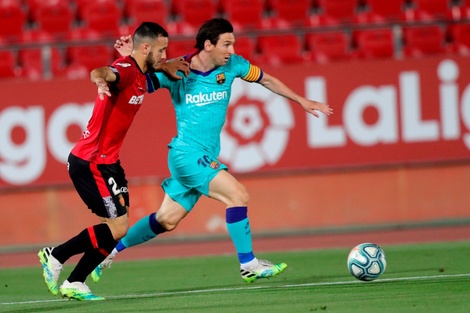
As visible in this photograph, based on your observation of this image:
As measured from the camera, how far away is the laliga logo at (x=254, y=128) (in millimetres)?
13734

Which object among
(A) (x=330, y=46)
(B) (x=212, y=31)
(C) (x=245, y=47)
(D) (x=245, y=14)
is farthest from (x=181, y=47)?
(B) (x=212, y=31)

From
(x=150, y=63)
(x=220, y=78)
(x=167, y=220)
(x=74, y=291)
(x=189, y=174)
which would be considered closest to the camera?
(x=74, y=291)

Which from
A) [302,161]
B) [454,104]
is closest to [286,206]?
[302,161]

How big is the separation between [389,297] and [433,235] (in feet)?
19.3

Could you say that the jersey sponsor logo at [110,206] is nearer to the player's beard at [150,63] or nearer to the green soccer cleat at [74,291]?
the green soccer cleat at [74,291]

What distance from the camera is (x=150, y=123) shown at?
548 inches

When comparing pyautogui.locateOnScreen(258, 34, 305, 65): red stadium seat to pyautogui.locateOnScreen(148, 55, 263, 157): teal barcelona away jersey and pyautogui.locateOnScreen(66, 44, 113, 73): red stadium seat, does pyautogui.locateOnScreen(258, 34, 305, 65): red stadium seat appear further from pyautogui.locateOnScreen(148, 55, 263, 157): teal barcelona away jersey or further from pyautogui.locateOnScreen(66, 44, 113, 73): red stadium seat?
pyautogui.locateOnScreen(148, 55, 263, 157): teal barcelona away jersey

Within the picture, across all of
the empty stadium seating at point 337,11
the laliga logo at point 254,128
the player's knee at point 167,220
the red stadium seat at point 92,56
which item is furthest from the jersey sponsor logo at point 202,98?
the empty stadium seating at point 337,11

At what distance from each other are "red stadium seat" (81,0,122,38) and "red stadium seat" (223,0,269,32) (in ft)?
5.91

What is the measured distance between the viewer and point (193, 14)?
15.7 metres

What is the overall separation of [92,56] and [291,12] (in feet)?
11.2

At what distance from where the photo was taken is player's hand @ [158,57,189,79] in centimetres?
862

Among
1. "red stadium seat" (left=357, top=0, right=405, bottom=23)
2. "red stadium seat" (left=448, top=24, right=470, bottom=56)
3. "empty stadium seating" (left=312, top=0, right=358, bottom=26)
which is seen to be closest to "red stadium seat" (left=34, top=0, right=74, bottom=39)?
"empty stadium seating" (left=312, top=0, right=358, bottom=26)

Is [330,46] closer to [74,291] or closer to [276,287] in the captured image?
[276,287]
